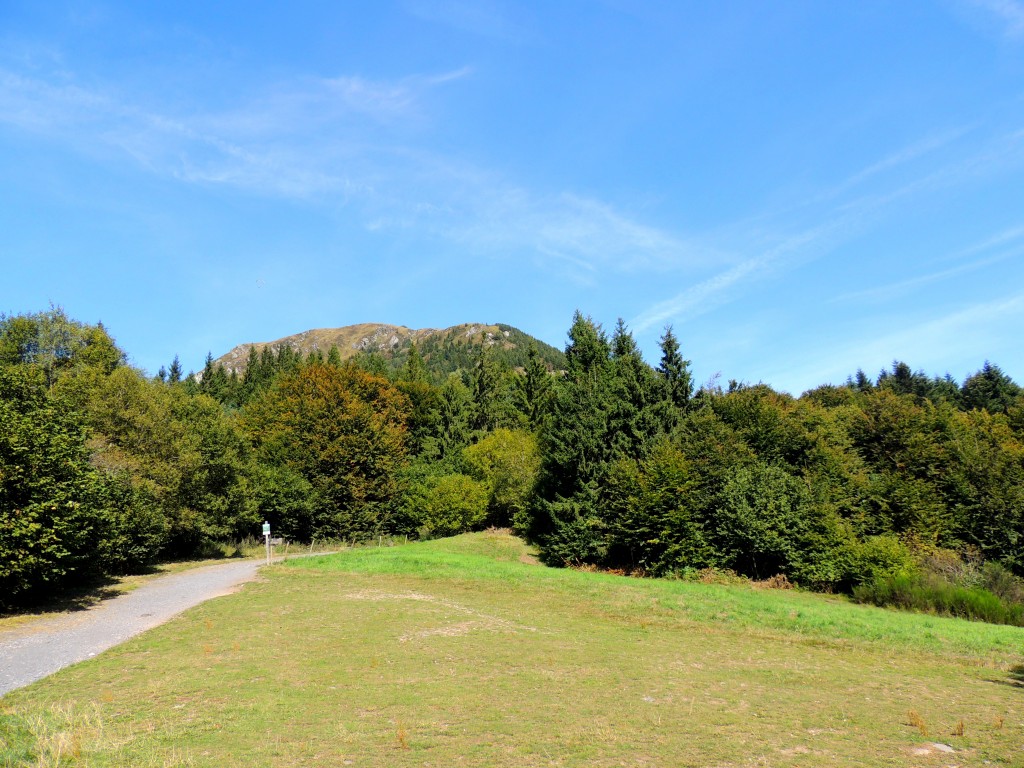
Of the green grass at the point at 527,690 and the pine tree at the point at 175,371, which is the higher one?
the pine tree at the point at 175,371

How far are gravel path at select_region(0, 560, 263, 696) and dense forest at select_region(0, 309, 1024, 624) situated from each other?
2.09 meters

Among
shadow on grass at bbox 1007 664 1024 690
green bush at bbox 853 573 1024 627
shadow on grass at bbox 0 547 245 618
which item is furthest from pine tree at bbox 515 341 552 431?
shadow on grass at bbox 1007 664 1024 690

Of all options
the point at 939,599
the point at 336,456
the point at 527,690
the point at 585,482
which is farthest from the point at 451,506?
the point at 527,690

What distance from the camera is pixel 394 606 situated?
65.1 ft

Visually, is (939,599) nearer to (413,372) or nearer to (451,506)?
(451,506)

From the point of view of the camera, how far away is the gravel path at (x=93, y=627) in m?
12.2

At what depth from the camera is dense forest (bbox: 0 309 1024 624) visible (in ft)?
71.0

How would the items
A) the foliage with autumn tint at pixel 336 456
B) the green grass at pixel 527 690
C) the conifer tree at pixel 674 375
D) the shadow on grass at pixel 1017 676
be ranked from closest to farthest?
the green grass at pixel 527 690
the shadow on grass at pixel 1017 676
the conifer tree at pixel 674 375
the foliage with autumn tint at pixel 336 456

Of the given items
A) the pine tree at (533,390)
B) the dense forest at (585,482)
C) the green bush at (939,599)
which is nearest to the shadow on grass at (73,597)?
the dense forest at (585,482)

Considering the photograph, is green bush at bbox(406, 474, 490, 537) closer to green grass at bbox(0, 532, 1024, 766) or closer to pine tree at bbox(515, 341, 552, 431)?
pine tree at bbox(515, 341, 552, 431)

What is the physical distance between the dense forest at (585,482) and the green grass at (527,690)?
7.11 metres

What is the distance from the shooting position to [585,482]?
129 ft

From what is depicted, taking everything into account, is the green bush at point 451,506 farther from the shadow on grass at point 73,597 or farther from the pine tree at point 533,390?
the shadow on grass at point 73,597

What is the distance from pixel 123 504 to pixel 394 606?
15544mm
